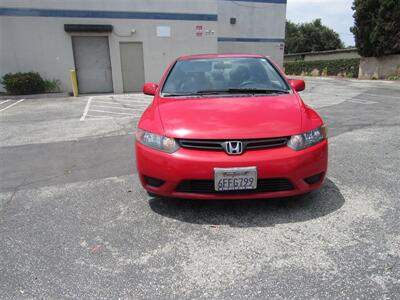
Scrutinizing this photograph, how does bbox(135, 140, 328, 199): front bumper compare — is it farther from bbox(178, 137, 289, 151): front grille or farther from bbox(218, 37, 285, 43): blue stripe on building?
bbox(218, 37, 285, 43): blue stripe on building

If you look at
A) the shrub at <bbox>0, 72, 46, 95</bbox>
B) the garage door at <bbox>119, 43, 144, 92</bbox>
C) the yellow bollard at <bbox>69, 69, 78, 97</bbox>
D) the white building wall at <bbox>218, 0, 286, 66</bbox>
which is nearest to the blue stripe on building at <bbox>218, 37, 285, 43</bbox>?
the white building wall at <bbox>218, 0, 286, 66</bbox>

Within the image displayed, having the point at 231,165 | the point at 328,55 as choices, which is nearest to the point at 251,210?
the point at 231,165

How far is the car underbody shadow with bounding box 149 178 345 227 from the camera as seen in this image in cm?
292

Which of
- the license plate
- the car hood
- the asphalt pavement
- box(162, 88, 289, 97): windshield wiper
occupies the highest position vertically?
box(162, 88, 289, 97): windshield wiper

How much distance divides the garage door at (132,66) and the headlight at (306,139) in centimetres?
Answer: 1419

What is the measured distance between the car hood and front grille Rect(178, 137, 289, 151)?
0.12 feet

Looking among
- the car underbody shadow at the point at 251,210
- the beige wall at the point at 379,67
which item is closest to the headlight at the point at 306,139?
the car underbody shadow at the point at 251,210

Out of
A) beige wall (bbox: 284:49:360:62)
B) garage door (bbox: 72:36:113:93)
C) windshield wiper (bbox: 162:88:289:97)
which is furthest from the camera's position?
beige wall (bbox: 284:49:360:62)

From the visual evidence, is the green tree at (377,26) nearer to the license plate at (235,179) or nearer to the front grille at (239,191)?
the front grille at (239,191)

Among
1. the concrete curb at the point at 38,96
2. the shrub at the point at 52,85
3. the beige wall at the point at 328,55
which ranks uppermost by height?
the beige wall at the point at 328,55

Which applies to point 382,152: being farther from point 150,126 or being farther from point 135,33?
point 135,33

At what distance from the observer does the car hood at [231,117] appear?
276cm

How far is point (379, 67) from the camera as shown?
81.3 feet

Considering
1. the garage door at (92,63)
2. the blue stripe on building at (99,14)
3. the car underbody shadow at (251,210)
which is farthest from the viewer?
the garage door at (92,63)
